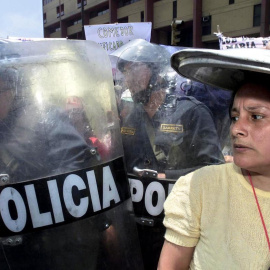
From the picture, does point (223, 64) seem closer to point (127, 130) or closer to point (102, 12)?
point (127, 130)

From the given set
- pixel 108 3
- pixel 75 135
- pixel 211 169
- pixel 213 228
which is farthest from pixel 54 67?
pixel 108 3

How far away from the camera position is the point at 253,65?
103 cm

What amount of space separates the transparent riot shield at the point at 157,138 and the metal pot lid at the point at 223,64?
2.04 ft

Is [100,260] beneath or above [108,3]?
beneath

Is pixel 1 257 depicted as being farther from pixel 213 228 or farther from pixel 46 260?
pixel 213 228

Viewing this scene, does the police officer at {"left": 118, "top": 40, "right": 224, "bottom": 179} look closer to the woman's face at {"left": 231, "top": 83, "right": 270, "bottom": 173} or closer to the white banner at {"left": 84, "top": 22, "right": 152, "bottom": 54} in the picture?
the woman's face at {"left": 231, "top": 83, "right": 270, "bottom": 173}

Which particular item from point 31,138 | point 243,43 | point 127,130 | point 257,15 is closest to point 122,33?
point 243,43

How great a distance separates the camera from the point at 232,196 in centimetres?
128

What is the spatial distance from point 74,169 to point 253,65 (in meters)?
0.87

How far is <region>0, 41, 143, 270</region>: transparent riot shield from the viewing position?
1471mm

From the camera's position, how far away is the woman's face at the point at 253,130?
46.3 inches

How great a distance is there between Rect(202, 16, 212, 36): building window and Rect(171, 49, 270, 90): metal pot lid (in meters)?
23.0

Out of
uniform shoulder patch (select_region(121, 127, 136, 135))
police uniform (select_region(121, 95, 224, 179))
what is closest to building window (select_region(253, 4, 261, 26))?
police uniform (select_region(121, 95, 224, 179))

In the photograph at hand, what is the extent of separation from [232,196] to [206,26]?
2369 centimetres
